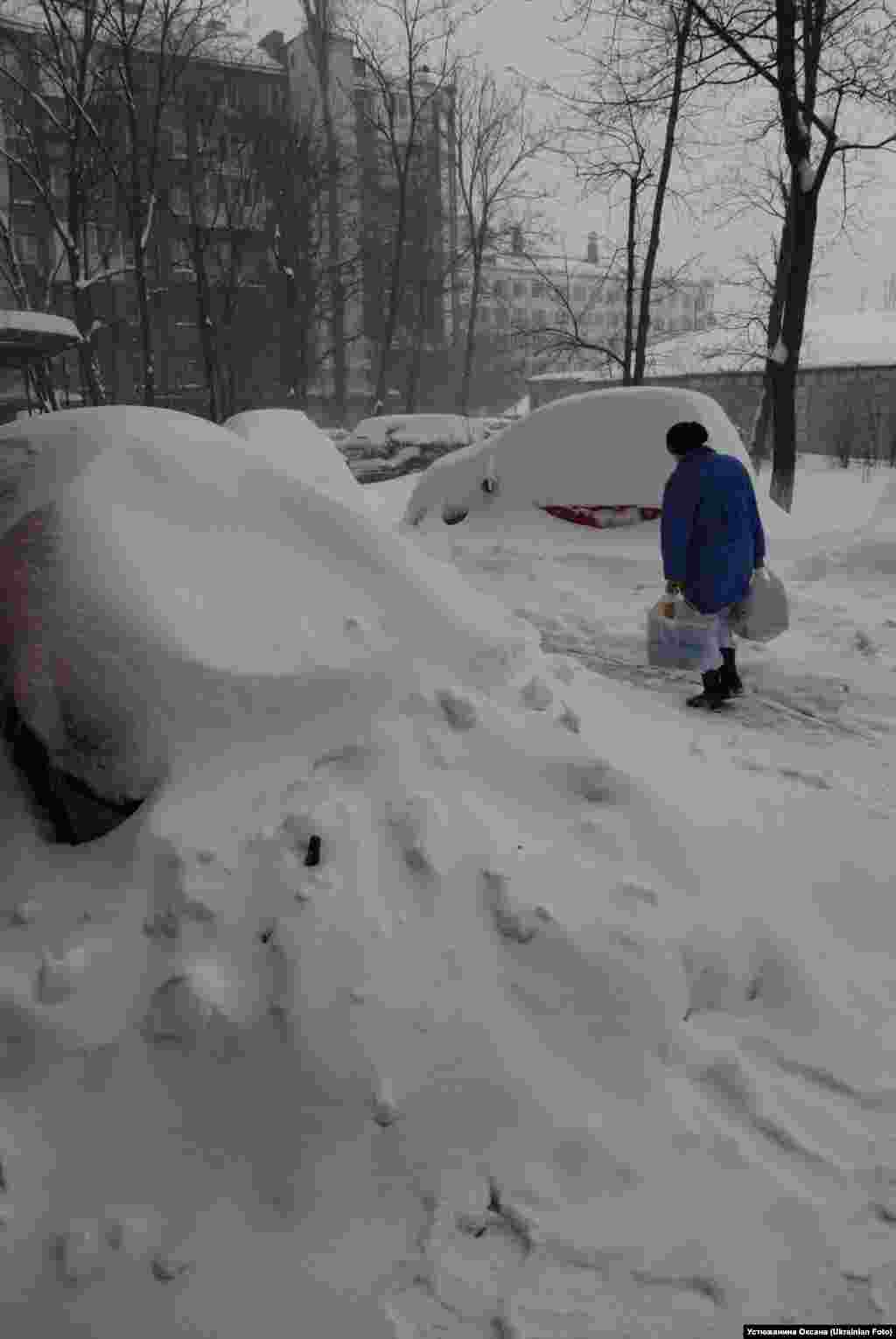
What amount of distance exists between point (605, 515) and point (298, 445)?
375 cm

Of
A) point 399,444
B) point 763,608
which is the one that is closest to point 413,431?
point 399,444

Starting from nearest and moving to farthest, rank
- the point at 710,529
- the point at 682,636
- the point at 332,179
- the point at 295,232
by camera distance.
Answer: the point at 710,529 → the point at 682,636 → the point at 295,232 → the point at 332,179

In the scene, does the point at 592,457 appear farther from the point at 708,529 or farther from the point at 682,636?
the point at 682,636

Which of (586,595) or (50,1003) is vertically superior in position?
(50,1003)

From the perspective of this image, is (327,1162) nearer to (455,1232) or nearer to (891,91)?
(455,1232)

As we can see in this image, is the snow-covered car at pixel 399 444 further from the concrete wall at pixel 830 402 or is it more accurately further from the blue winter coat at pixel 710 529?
the blue winter coat at pixel 710 529

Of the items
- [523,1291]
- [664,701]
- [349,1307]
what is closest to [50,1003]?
[349,1307]

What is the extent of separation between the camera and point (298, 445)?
5.56 meters

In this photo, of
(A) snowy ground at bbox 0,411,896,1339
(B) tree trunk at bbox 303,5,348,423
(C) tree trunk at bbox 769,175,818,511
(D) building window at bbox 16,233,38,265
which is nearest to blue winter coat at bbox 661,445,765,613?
(A) snowy ground at bbox 0,411,896,1339

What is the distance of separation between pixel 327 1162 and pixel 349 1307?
0.95 feet

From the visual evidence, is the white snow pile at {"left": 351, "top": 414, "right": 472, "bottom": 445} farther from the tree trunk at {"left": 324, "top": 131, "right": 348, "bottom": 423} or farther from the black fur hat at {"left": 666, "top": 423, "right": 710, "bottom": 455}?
the black fur hat at {"left": 666, "top": 423, "right": 710, "bottom": 455}

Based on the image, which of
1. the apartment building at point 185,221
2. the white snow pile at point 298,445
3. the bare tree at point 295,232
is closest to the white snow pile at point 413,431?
the apartment building at point 185,221

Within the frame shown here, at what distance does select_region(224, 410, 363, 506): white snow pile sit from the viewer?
16.7 ft

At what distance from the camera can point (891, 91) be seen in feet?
38.7
